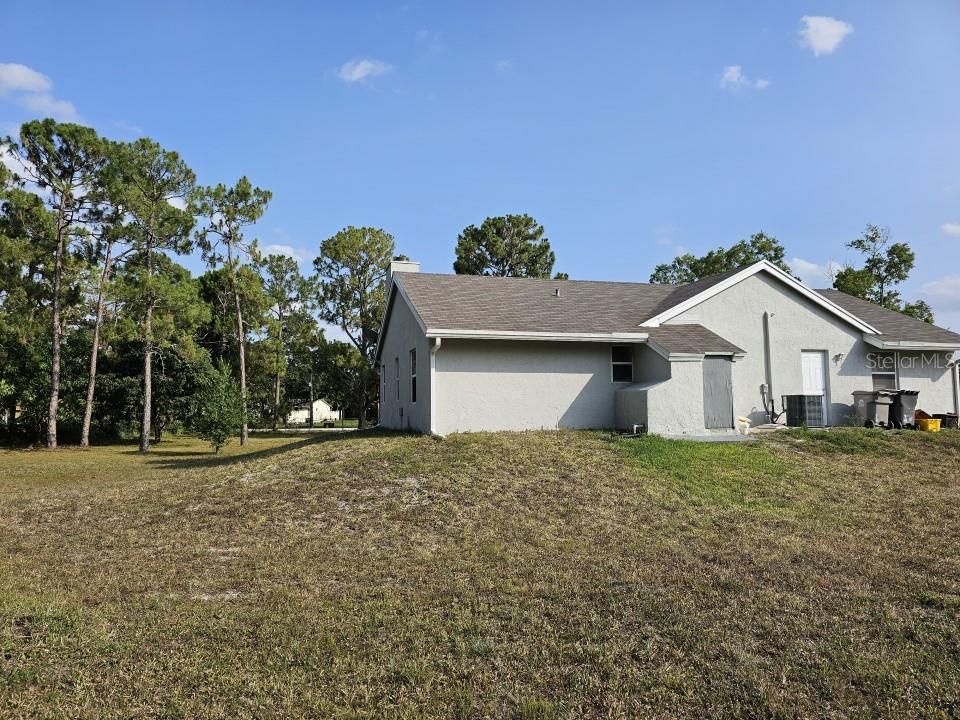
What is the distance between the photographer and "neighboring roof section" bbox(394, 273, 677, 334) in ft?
53.5

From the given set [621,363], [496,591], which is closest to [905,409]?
[621,363]

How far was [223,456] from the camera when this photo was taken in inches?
926

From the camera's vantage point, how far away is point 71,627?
5.46 meters

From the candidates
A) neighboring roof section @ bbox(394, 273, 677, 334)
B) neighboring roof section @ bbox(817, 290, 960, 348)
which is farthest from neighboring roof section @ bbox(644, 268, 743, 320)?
neighboring roof section @ bbox(817, 290, 960, 348)

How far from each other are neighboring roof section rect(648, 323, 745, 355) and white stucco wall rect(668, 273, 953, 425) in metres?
0.60

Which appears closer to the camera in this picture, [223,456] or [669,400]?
[669,400]

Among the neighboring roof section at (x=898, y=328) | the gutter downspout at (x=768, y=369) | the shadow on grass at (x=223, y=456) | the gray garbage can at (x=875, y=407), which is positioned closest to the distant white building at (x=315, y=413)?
the shadow on grass at (x=223, y=456)

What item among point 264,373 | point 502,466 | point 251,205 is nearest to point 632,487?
point 502,466

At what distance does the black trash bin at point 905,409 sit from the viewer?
17562 mm

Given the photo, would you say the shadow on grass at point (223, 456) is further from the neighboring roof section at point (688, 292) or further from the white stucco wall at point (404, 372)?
the neighboring roof section at point (688, 292)

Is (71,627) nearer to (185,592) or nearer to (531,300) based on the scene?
(185,592)

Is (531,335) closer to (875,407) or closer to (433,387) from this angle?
(433,387)

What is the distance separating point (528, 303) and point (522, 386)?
9.77 feet

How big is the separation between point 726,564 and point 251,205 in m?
32.5
